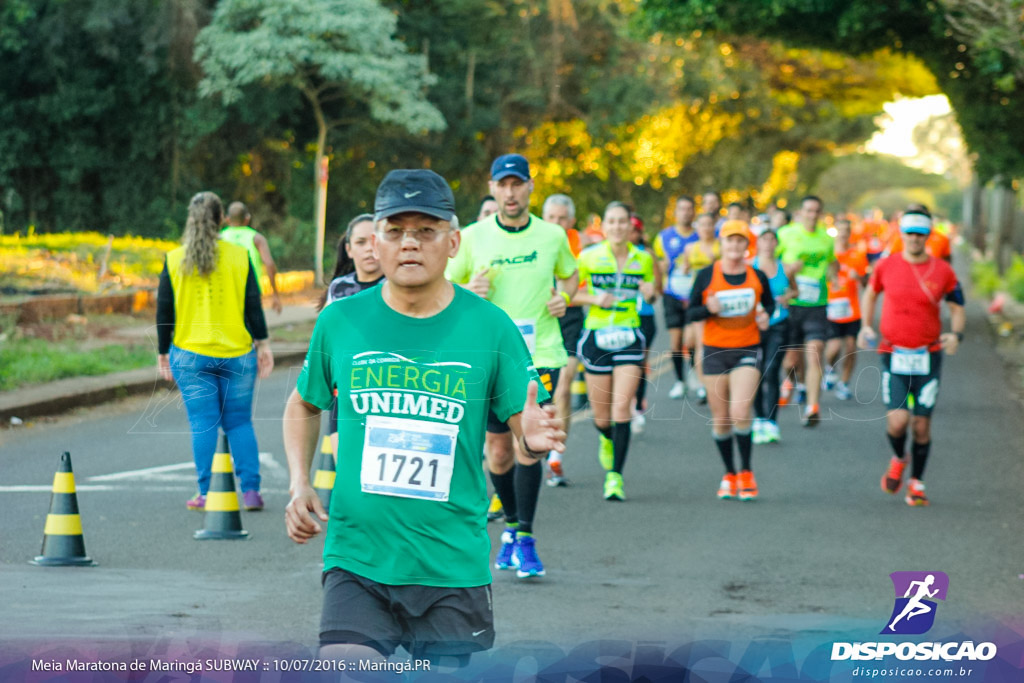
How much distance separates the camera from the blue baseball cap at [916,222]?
9.27 metres

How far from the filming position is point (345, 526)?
3891mm

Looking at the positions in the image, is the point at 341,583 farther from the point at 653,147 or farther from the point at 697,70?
the point at 653,147

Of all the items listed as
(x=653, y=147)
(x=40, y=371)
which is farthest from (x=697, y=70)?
(x=40, y=371)

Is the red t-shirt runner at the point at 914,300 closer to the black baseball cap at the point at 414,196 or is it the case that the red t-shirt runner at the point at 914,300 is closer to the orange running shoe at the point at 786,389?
the orange running shoe at the point at 786,389

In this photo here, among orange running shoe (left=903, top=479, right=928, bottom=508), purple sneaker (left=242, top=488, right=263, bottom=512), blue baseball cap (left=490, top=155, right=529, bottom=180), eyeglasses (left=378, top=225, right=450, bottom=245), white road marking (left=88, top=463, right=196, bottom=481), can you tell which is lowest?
white road marking (left=88, top=463, right=196, bottom=481)

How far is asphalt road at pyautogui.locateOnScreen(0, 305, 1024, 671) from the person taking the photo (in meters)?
6.21

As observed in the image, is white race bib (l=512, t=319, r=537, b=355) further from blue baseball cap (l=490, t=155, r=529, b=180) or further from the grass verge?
the grass verge

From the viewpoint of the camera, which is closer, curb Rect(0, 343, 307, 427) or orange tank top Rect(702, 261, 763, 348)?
orange tank top Rect(702, 261, 763, 348)

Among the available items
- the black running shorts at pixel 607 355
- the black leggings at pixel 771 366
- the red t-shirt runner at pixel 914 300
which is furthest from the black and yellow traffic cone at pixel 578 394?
the red t-shirt runner at pixel 914 300

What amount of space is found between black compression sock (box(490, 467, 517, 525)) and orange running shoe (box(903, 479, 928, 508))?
131 inches

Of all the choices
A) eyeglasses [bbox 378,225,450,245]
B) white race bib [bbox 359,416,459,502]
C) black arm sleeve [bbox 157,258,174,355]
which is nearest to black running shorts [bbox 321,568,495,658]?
white race bib [bbox 359,416,459,502]

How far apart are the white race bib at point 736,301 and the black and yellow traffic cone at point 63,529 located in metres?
4.45

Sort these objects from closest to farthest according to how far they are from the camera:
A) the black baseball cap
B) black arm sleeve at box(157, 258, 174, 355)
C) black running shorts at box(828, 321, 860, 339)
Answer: the black baseball cap → black arm sleeve at box(157, 258, 174, 355) → black running shorts at box(828, 321, 860, 339)

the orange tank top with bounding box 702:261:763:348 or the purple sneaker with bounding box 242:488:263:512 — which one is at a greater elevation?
the orange tank top with bounding box 702:261:763:348
